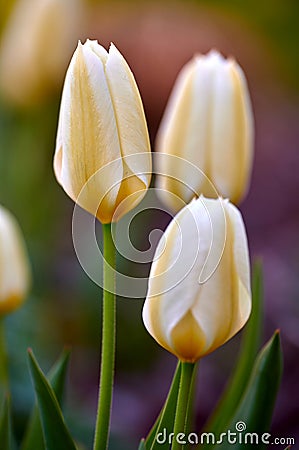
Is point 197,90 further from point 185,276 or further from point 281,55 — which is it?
point 281,55

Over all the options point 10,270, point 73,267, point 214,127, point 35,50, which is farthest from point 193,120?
point 73,267

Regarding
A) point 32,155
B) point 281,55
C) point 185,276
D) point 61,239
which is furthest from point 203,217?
point 281,55

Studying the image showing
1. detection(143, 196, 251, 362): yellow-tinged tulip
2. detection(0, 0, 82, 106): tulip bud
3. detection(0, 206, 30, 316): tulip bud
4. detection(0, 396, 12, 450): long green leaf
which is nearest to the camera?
detection(143, 196, 251, 362): yellow-tinged tulip

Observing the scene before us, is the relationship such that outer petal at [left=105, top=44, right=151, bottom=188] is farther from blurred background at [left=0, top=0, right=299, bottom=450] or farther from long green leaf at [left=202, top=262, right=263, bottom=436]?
blurred background at [left=0, top=0, right=299, bottom=450]

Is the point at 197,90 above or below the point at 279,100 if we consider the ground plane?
below

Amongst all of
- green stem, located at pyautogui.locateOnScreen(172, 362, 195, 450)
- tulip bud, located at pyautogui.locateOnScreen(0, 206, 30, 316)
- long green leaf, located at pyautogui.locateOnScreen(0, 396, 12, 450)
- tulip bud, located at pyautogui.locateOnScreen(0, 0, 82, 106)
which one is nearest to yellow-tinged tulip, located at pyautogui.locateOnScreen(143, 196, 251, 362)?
green stem, located at pyautogui.locateOnScreen(172, 362, 195, 450)

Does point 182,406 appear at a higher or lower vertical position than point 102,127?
lower

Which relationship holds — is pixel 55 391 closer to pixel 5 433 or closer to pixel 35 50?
pixel 5 433
